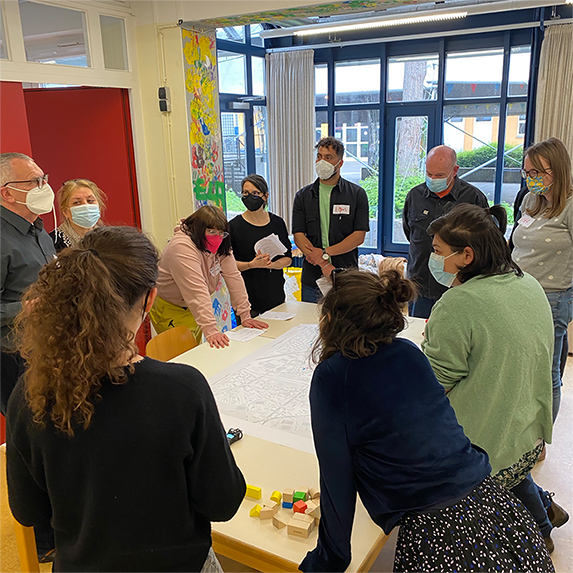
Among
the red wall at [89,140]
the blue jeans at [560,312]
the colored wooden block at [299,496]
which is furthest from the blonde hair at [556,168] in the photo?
the red wall at [89,140]

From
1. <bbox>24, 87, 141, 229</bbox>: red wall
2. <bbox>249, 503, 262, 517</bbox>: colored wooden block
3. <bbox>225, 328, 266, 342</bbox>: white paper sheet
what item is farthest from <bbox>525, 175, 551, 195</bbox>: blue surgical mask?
<bbox>24, 87, 141, 229</bbox>: red wall

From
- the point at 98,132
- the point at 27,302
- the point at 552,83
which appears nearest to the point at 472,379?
the point at 27,302

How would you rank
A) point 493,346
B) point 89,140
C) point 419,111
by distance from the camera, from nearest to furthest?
point 493,346, point 89,140, point 419,111

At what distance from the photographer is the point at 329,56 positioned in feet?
22.1

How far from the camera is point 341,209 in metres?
3.66

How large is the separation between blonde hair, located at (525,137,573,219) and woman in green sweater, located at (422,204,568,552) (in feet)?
4.10

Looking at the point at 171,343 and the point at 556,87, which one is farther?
the point at 556,87

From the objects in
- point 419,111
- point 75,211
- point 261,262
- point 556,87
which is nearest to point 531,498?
point 261,262

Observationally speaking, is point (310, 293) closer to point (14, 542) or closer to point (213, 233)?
point (213, 233)

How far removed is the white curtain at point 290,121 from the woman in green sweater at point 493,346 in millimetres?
5263

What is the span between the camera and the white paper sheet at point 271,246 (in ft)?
11.1

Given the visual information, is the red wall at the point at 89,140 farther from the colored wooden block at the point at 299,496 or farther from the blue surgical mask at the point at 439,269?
the colored wooden block at the point at 299,496

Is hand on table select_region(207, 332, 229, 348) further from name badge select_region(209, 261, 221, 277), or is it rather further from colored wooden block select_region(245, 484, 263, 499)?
colored wooden block select_region(245, 484, 263, 499)

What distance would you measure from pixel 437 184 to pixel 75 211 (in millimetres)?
2222
